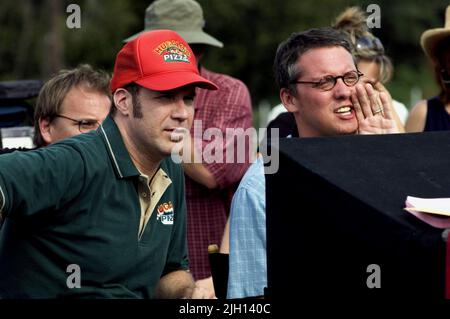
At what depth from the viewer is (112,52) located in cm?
3203

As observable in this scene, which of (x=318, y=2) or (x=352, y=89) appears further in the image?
(x=318, y=2)

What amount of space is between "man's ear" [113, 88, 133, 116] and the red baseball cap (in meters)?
0.03

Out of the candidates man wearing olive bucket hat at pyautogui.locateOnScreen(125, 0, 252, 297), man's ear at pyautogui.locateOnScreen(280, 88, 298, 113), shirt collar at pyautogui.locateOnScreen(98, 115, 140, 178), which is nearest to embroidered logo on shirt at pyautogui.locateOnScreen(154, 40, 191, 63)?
shirt collar at pyautogui.locateOnScreen(98, 115, 140, 178)

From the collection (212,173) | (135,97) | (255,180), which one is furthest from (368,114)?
(212,173)

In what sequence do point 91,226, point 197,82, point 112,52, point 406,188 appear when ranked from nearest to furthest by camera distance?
point 406,188, point 91,226, point 197,82, point 112,52

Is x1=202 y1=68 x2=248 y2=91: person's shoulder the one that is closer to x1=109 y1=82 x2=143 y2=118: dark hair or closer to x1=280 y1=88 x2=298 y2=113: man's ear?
x1=280 y1=88 x2=298 y2=113: man's ear

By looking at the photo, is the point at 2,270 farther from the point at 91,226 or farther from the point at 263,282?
the point at 263,282

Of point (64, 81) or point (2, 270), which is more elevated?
point (64, 81)

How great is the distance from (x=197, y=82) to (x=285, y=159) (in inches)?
32.8

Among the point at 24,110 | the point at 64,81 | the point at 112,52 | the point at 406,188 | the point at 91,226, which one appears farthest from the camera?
the point at 112,52

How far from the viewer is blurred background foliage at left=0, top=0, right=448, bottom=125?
105ft

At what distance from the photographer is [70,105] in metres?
A: 4.51

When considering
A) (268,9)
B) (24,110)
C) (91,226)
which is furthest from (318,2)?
(91,226)

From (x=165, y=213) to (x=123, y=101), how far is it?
1.37ft
